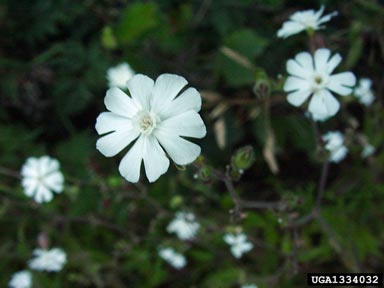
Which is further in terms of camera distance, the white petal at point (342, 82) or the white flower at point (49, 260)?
the white flower at point (49, 260)

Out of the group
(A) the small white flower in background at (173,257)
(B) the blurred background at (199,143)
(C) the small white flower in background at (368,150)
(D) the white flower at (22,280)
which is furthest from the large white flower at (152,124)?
(D) the white flower at (22,280)

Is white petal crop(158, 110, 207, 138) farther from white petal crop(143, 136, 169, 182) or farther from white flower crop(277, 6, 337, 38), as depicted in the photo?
white flower crop(277, 6, 337, 38)

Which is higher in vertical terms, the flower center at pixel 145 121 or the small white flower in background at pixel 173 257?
the small white flower in background at pixel 173 257

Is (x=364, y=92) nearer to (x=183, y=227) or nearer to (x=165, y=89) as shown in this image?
(x=183, y=227)

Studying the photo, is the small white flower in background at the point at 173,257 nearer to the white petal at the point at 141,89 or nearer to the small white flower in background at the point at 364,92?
the small white flower in background at the point at 364,92

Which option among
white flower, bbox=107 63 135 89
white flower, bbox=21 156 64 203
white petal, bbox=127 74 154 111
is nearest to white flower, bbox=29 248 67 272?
white flower, bbox=21 156 64 203

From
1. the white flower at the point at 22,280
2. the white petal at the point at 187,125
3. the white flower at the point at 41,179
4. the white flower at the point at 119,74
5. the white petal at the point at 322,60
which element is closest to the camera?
the white petal at the point at 187,125

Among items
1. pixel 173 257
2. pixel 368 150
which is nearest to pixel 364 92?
pixel 368 150
